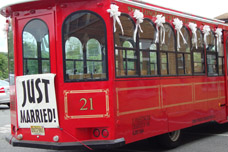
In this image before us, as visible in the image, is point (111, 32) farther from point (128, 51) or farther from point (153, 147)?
point (153, 147)

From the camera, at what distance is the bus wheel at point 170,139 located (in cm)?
759

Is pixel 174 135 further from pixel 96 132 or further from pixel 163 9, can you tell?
pixel 163 9

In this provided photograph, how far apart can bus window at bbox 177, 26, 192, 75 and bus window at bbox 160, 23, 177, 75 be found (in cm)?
A: 25

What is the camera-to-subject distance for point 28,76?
20.9 ft

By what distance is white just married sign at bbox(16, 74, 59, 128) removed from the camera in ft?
20.1

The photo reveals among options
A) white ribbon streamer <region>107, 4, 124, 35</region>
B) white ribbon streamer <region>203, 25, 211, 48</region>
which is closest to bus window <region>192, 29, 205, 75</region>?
white ribbon streamer <region>203, 25, 211, 48</region>

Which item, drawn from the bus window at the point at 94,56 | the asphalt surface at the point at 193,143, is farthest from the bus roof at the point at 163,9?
the asphalt surface at the point at 193,143

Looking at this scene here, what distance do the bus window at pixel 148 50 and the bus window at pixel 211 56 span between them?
7.69 ft

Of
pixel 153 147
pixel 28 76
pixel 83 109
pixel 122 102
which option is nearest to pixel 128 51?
pixel 122 102

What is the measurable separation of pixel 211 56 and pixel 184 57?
→ 4.45ft

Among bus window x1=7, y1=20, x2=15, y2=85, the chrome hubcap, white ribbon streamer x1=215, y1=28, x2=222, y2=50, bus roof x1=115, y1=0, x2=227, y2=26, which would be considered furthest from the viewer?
white ribbon streamer x1=215, y1=28, x2=222, y2=50

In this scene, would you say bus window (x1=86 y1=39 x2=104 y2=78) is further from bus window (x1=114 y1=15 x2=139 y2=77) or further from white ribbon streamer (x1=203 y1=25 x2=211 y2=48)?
white ribbon streamer (x1=203 y1=25 x2=211 y2=48)

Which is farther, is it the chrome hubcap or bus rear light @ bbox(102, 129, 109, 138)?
the chrome hubcap

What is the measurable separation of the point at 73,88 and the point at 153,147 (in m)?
2.77
